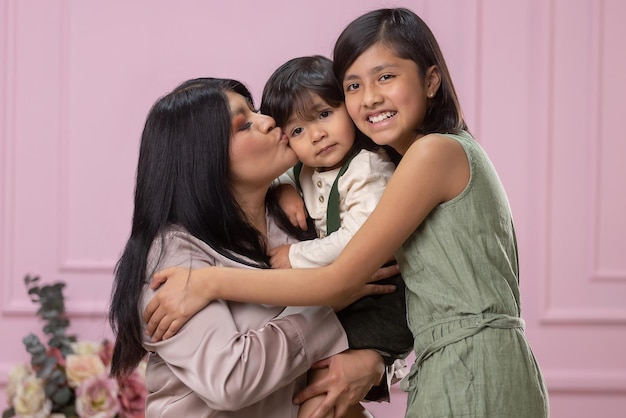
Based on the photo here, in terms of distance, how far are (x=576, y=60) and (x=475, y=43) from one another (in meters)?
0.41

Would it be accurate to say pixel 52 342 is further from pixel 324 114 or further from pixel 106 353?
pixel 324 114

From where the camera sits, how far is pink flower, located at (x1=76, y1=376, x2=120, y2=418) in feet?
9.29

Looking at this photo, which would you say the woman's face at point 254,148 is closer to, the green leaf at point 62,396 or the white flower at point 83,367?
the white flower at point 83,367

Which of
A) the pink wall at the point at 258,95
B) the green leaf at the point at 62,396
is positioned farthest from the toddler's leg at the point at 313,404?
the pink wall at the point at 258,95

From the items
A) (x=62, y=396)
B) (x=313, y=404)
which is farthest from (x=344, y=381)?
(x=62, y=396)

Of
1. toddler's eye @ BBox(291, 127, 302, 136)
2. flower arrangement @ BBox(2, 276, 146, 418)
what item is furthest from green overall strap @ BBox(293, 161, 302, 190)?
flower arrangement @ BBox(2, 276, 146, 418)

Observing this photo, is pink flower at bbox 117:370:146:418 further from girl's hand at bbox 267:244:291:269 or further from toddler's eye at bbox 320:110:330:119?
toddler's eye at bbox 320:110:330:119

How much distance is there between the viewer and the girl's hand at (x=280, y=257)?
200 cm

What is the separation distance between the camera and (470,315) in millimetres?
1724

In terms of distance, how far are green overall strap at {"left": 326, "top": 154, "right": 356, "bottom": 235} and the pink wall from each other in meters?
1.57

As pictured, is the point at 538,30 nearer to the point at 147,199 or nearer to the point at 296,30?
the point at 296,30

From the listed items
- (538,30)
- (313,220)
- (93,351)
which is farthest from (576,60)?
(93,351)

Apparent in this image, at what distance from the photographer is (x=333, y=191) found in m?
1.99

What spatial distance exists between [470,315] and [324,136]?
54cm
